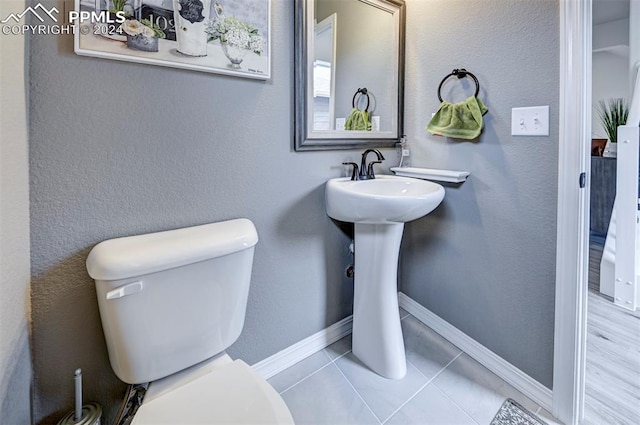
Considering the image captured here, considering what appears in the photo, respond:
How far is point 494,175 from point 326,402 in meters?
1.23

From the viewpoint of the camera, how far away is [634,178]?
188 cm

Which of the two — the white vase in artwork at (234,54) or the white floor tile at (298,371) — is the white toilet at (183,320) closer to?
the white floor tile at (298,371)

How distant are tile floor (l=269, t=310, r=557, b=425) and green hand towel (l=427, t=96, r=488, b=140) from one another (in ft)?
3.61

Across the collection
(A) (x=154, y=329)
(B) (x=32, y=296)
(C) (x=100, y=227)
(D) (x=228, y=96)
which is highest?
(D) (x=228, y=96)

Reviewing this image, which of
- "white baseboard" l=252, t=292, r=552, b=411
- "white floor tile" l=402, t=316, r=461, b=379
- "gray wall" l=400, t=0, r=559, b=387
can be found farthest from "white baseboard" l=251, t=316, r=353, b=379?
"gray wall" l=400, t=0, r=559, b=387

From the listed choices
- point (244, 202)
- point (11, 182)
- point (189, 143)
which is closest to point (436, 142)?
point (244, 202)

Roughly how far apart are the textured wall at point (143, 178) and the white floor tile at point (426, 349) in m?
0.68

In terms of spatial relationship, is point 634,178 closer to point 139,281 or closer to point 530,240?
point 530,240

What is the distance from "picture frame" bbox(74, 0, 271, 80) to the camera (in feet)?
2.99

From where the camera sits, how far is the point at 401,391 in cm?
136

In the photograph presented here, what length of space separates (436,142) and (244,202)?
104 centimetres

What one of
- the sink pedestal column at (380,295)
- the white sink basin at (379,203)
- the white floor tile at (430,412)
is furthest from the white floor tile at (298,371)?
the white sink basin at (379,203)

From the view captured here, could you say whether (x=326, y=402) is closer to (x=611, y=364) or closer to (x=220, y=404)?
(x=220, y=404)

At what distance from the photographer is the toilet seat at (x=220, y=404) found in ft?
2.49
